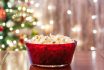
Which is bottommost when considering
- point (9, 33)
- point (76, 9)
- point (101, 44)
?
point (101, 44)

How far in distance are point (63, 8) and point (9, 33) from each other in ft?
2.71

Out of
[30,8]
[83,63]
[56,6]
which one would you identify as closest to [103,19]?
[56,6]

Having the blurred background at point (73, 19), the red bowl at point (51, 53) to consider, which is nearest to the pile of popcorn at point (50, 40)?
the red bowl at point (51, 53)

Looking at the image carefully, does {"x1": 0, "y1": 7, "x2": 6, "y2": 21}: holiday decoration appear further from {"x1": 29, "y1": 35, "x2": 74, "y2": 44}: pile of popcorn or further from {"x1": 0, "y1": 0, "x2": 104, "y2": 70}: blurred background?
{"x1": 29, "y1": 35, "x2": 74, "y2": 44}: pile of popcorn

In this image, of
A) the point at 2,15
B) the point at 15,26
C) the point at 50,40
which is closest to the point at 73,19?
the point at 15,26

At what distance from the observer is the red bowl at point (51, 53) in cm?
102

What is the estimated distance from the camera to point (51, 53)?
1.02 metres

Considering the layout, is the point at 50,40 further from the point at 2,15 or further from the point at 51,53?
the point at 2,15

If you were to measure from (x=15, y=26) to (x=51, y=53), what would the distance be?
2.10m

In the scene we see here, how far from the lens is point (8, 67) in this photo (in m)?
1.12

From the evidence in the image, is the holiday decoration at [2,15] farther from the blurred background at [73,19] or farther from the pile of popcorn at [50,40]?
the pile of popcorn at [50,40]

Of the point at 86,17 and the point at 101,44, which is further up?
the point at 86,17

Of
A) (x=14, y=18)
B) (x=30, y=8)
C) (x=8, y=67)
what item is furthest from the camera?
(x=30, y=8)

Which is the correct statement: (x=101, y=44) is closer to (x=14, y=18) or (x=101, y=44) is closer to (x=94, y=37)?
(x=94, y=37)
